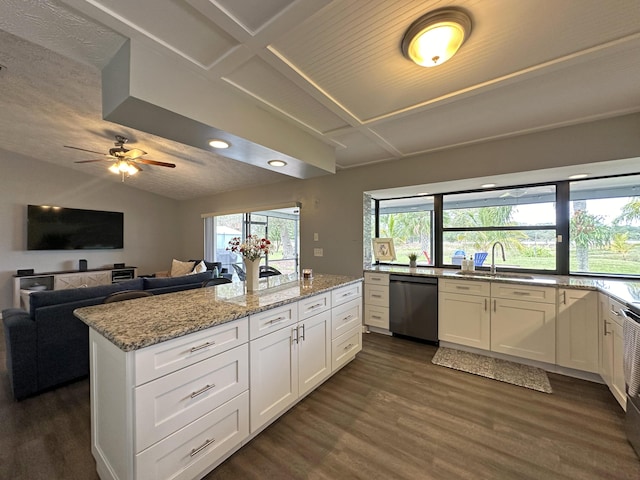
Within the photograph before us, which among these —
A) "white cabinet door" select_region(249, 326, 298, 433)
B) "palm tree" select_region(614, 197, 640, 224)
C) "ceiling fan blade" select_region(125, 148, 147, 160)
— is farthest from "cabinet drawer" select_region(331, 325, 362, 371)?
"ceiling fan blade" select_region(125, 148, 147, 160)

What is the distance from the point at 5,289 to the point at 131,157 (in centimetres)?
363

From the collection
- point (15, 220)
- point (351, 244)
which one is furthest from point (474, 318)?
point (15, 220)

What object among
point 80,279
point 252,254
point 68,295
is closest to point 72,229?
point 80,279

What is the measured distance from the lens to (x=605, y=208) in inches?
112

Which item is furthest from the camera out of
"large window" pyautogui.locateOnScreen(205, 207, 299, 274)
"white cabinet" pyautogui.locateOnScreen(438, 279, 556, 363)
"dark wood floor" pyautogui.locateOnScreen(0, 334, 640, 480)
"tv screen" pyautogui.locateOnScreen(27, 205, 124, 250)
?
"large window" pyautogui.locateOnScreen(205, 207, 299, 274)

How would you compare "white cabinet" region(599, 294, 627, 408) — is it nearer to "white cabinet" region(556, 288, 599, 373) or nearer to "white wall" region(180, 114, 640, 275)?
"white cabinet" region(556, 288, 599, 373)

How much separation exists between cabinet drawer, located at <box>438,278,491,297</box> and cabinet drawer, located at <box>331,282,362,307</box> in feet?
3.52

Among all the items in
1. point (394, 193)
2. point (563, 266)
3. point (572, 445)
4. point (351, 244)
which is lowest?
point (572, 445)

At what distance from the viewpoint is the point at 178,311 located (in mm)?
1544

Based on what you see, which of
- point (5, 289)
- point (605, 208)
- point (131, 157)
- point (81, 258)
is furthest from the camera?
point (81, 258)

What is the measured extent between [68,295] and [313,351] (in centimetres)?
226

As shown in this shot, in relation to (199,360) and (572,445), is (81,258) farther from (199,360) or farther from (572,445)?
(572,445)

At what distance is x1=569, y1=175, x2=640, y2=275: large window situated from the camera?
2707 millimetres

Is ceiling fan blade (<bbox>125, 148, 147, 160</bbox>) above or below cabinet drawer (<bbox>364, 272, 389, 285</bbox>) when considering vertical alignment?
above
